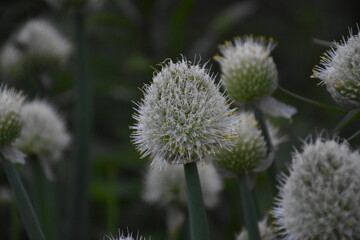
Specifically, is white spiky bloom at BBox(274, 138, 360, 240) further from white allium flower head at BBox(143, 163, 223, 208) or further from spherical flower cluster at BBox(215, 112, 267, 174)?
white allium flower head at BBox(143, 163, 223, 208)

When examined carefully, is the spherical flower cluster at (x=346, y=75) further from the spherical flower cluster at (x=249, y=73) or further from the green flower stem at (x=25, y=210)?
the green flower stem at (x=25, y=210)

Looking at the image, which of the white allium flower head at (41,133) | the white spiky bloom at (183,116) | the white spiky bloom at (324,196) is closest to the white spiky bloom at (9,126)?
the white spiky bloom at (183,116)

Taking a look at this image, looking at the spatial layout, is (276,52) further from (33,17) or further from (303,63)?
(33,17)

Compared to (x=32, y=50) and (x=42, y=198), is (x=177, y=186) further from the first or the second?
(x=32, y=50)

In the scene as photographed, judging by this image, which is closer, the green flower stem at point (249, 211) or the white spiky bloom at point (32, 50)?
the green flower stem at point (249, 211)

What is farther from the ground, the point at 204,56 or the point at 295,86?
the point at 295,86

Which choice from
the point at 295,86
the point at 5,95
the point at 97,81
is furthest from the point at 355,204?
the point at 295,86

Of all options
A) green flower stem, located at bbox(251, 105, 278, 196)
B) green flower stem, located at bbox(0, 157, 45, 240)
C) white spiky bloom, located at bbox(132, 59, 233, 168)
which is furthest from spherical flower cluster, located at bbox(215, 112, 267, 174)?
green flower stem, located at bbox(0, 157, 45, 240)
